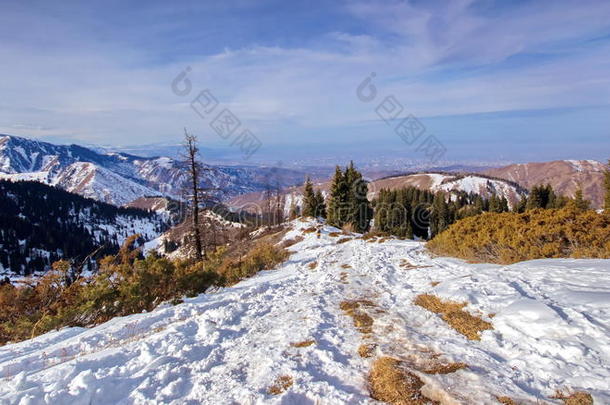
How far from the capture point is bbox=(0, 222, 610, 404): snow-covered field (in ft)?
14.9

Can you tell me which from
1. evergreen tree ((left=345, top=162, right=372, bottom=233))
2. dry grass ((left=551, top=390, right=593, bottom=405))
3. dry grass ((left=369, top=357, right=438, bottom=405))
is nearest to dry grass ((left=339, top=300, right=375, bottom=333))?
dry grass ((left=369, top=357, right=438, bottom=405))

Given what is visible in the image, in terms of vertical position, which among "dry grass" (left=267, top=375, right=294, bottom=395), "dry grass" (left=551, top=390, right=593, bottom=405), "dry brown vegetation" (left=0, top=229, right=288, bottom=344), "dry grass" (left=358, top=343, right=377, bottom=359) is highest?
"dry grass" (left=551, top=390, right=593, bottom=405)

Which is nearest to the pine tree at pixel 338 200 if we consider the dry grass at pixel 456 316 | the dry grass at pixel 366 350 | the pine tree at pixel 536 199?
the dry grass at pixel 456 316

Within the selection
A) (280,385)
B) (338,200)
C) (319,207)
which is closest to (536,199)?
(319,207)

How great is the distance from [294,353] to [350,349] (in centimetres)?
109

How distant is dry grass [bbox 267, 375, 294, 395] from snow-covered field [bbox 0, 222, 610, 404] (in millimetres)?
89

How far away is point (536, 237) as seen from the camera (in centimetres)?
1278

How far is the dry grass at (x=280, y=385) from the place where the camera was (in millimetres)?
4621

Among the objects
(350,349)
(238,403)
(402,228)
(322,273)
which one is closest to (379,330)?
(350,349)

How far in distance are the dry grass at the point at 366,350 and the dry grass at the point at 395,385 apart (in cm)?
49

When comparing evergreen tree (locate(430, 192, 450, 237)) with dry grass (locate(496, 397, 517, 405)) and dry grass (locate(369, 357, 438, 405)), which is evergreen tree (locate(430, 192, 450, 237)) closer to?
dry grass (locate(369, 357, 438, 405))

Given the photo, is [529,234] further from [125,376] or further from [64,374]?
[64,374]

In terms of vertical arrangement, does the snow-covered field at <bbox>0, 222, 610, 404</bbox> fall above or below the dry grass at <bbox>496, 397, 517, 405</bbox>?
below

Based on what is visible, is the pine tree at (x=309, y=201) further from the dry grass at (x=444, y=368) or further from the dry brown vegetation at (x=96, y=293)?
the dry grass at (x=444, y=368)
